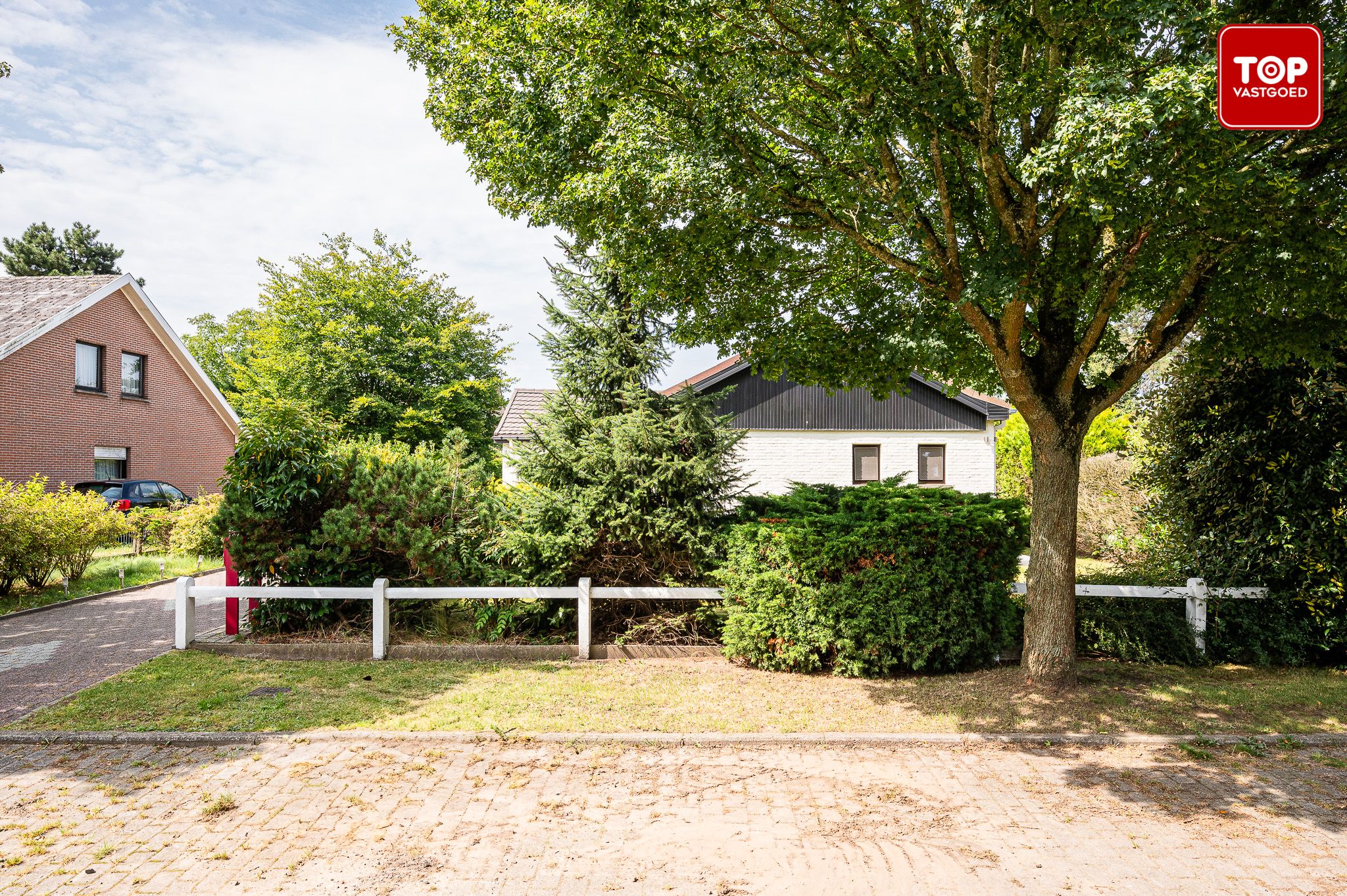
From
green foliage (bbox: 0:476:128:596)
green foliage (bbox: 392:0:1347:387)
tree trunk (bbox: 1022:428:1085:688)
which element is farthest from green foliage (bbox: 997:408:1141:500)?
green foliage (bbox: 0:476:128:596)

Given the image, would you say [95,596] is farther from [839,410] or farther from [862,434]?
[862,434]

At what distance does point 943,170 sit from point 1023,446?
61.4 feet

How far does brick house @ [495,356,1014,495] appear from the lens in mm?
23609

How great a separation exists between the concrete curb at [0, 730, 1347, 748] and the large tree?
130 cm

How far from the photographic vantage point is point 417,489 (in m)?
9.34

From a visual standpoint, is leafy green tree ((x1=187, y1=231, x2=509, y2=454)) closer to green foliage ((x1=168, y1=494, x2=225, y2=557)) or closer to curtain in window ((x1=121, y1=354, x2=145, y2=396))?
curtain in window ((x1=121, y1=354, x2=145, y2=396))

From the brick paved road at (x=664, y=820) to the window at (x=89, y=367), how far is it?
70.5 feet

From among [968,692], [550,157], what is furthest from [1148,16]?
[968,692]

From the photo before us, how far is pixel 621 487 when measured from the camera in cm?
884

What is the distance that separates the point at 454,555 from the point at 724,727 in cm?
451

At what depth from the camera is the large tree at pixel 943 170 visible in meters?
5.48

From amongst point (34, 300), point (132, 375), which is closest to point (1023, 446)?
point (132, 375)

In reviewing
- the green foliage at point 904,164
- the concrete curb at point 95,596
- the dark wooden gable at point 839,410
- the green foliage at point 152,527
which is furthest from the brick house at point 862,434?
the green foliage at point 904,164

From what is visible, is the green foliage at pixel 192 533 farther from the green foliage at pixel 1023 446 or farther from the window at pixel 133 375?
the green foliage at pixel 1023 446
